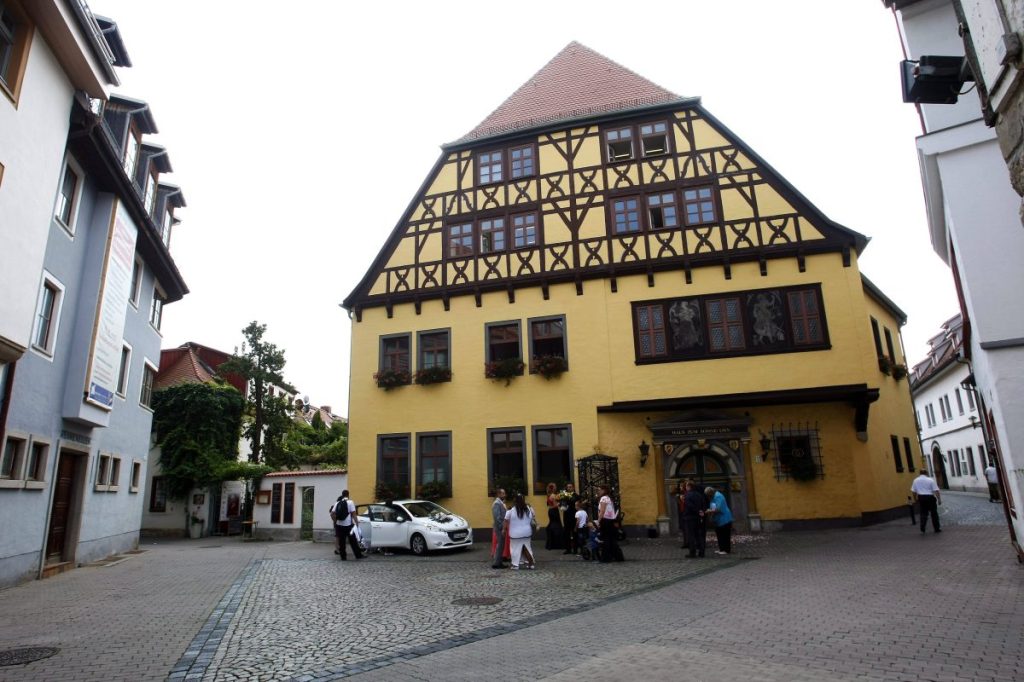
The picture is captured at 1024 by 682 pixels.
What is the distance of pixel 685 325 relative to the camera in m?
19.9

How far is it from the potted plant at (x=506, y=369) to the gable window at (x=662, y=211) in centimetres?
628

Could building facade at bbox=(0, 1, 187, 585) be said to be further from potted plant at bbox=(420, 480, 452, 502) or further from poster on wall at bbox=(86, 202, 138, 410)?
potted plant at bbox=(420, 480, 452, 502)

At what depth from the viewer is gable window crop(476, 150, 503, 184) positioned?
23.4 metres

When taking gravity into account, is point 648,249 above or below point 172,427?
above

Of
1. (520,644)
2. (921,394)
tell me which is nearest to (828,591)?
(520,644)

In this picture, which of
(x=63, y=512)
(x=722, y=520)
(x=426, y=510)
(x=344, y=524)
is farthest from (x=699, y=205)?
(x=63, y=512)

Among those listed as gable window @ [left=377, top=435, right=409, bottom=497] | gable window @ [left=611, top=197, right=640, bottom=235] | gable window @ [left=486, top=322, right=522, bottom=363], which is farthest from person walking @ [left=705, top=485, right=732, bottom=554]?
gable window @ [left=377, top=435, right=409, bottom=497]

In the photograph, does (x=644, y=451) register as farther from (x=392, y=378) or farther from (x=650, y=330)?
(x=392, y=378)

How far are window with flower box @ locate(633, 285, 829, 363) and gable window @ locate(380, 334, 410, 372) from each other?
8104mm

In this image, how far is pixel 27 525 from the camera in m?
12.9

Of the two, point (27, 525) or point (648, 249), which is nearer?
point (27, 525)

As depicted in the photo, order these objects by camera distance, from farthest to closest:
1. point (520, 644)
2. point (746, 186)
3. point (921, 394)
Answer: point (921, 394), point (746, 186), point (520, 644)

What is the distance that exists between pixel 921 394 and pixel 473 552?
4325 cm

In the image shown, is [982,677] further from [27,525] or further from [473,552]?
[27,525]
